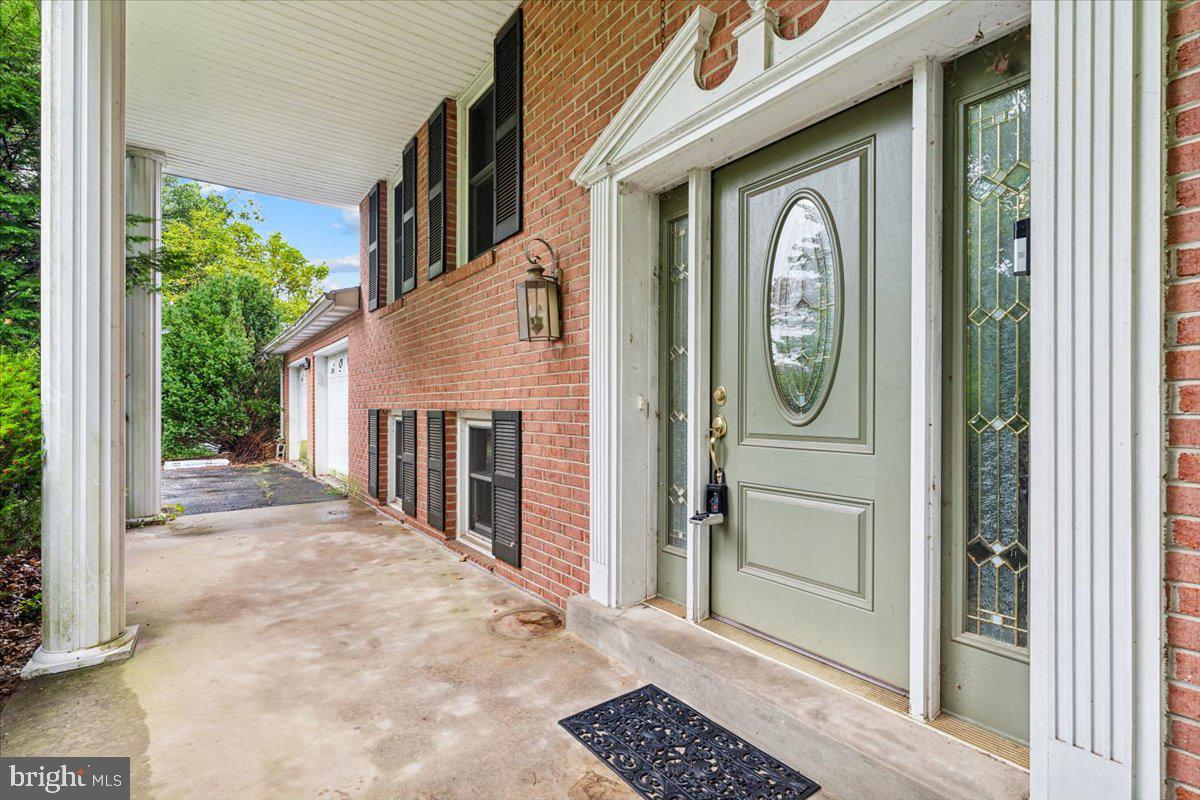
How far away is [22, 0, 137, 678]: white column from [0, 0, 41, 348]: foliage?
2.41 meters

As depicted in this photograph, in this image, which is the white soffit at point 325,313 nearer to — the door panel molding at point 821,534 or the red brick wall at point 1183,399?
the door panel molding at point 821,534

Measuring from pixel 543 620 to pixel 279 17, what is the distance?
166 inches

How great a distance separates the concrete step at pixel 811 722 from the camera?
4.75 ft

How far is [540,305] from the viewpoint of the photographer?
310 centimetres

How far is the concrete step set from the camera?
4.75 ft

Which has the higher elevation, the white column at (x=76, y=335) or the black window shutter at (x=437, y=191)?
the black window shutter at (x=437, y=191)

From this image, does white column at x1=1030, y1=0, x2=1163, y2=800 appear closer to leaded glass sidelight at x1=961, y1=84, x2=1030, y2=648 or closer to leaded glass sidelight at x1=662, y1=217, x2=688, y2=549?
leaded glass sidelight at x1=961, y1=84, x2=1030, y2=648

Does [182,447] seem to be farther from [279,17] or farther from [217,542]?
[279,17]

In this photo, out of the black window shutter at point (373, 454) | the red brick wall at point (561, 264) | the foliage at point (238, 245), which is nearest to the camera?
the red brick wall at point (561, 264)

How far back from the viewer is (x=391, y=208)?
6.54m

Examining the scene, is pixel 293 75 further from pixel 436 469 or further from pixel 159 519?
pixel 159 519

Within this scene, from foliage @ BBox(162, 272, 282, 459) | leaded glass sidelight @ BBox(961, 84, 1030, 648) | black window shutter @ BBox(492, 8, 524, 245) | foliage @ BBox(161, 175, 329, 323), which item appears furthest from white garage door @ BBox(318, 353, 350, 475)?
foliage @ BBox(161, 175, 329, 323)

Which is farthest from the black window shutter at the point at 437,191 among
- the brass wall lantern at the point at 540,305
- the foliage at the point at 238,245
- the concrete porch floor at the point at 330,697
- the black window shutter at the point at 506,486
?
the foliage at the point at 238,245

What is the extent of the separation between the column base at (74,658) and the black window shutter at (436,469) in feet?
7.71
